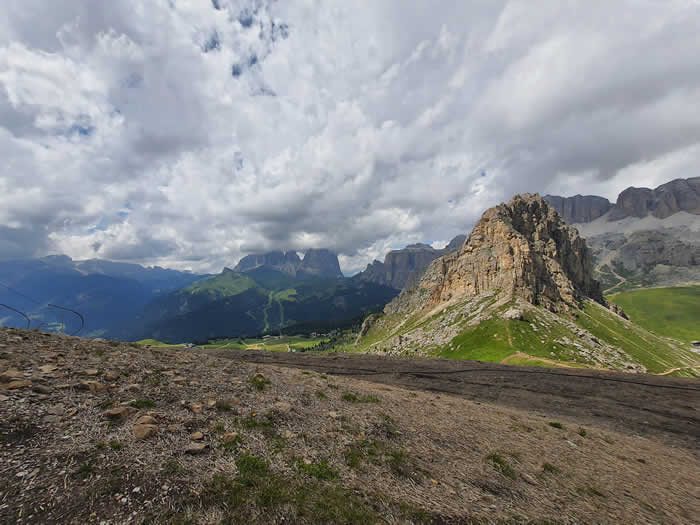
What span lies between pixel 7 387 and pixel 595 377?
4948cm

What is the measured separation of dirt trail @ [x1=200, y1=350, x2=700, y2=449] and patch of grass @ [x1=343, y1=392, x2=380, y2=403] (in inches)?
457

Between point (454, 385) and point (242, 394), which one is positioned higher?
point (242, 394)

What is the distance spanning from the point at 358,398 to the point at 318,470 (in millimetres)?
8261

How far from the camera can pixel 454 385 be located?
2958 cm

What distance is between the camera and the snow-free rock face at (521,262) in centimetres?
10594

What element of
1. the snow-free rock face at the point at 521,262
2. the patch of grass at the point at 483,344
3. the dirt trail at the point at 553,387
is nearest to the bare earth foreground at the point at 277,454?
the dirt trail at the point at 553,387

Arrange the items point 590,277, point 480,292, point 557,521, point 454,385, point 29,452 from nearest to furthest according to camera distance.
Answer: point 29,452, point 557,521, point 454,385, point 480,292, point 590,277

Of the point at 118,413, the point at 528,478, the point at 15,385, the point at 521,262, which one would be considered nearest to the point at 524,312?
the point at 521,262

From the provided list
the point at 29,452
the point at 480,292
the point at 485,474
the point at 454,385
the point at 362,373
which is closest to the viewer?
the point at 29,452

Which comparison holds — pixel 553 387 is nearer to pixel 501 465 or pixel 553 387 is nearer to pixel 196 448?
pixel 501 465

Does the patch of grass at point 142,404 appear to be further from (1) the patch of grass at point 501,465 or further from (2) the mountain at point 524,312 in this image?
(2) the mountain at point 524,312

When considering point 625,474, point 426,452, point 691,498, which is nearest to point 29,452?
point 426,452

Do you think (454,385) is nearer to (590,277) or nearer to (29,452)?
(29,452)

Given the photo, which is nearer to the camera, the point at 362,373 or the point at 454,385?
the point at 454,385
